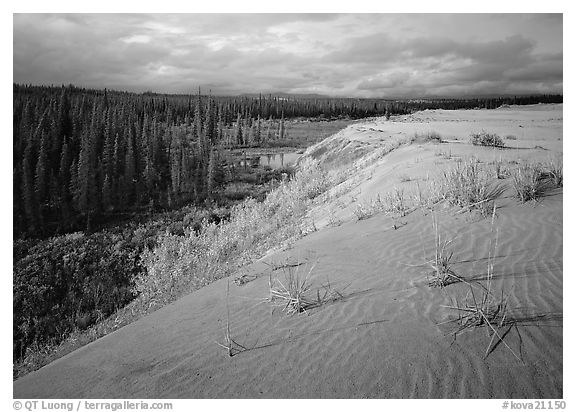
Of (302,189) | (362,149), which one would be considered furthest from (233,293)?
(362,149)

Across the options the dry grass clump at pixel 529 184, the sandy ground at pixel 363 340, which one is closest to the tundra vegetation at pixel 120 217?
the dry grass clump at pixel 529 184

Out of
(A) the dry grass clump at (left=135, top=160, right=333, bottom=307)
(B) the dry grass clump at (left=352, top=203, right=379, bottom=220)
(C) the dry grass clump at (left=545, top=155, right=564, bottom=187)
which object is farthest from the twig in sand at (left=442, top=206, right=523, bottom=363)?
(A) the dry grass clump at (left=135, top=160, right=333, bottom=307)

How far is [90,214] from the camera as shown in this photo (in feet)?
96.2

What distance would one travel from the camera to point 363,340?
3107mm

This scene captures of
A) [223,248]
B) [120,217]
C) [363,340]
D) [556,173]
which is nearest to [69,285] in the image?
[223,248]

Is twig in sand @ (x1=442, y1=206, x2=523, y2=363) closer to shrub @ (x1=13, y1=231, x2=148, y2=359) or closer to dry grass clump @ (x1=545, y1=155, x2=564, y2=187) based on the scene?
dry grass clump @ (x1=545, y1=155, x2=564, y2=187)

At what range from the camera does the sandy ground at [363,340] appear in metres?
2.71

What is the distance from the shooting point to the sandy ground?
271 cm

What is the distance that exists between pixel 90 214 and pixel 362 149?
75.5ft

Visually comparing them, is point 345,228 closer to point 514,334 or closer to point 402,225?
point 402,225

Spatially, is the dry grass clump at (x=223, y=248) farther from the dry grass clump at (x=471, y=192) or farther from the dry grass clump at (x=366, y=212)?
the dry grass clump at (x=471, y=192)

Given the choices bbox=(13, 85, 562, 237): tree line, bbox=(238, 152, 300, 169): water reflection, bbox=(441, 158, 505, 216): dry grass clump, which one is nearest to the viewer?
bbox=(441, 158, 505, 216): dry grass clump

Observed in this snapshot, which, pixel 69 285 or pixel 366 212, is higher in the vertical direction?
pixel 366 212

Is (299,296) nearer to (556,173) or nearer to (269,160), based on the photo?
(556,173)
